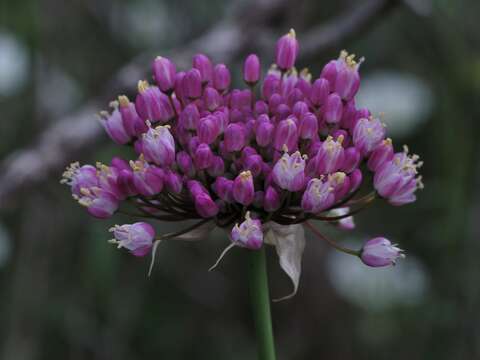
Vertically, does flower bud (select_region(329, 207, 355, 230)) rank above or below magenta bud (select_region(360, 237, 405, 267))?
above

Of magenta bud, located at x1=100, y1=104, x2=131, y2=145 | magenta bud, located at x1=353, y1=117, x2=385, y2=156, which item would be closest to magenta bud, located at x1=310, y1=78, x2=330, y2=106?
magenta bud, located at x1=353, y1=117, x2=385, y2=156

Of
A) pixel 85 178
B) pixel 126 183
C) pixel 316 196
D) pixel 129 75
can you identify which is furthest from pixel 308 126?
pixel 129 75

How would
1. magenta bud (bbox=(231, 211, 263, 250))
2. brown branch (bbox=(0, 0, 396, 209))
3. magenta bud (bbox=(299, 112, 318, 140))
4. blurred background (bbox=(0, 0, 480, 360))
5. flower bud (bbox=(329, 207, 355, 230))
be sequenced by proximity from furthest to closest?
1. blurred background (bbox=(0, 0, 480, 360))
2. brown branch (bbox=(0, 0, 396, 209))
3. flower bud (bbox=(329, 207, 355, 230))
4. magenta bud (bbox=(299, 112, 318, 140))
5. magenta bud (bbox=(231, 211, 263, 250))

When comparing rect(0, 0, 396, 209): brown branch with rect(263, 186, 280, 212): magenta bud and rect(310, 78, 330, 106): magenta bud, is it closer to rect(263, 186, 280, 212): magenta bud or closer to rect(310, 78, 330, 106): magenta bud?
rect(310, 78, 330, 106): magenta bud

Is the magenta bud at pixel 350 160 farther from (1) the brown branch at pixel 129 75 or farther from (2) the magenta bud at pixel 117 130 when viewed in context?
(1) the brown branch at pixel 129 75

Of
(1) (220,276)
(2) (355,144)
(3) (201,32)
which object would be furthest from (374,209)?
(2) (355,144)

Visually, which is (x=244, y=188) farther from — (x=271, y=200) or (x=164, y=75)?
(x=164, y=75)

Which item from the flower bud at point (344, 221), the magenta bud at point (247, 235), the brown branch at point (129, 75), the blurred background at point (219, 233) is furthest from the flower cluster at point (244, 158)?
the blurred background at point (219, 233)
